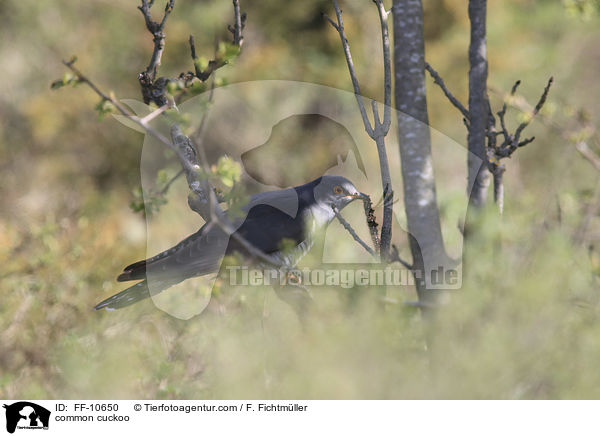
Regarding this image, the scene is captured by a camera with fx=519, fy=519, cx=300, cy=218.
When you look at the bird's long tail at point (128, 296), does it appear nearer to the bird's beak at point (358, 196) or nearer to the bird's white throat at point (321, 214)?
the bird's white throat at point (321, 214)

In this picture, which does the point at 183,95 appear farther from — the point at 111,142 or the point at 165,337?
the point at 111,142

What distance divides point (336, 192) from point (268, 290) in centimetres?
45

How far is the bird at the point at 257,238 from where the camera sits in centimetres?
179

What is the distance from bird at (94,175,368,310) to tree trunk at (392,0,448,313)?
259mm

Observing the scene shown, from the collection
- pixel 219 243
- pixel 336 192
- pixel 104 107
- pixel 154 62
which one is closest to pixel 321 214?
pixel 336 192

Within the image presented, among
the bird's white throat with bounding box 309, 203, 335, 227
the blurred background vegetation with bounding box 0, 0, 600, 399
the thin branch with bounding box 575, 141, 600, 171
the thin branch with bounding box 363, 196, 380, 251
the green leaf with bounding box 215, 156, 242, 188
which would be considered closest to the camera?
the green leaf with bounding box 215, 156, 242, 188

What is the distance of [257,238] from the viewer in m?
1.91

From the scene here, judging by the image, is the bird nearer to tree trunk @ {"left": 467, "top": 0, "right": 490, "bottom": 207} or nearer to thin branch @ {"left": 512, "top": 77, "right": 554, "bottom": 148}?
tree trunk @ {"left": 467, "top": 0, "right": 490, "bottom": 207}

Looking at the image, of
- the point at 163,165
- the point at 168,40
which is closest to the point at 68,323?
the point at 163,165

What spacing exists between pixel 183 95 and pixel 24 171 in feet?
17.0

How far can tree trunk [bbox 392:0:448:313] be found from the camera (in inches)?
76.7

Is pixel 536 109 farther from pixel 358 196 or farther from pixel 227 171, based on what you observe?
pixel 227 171
